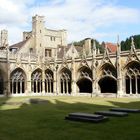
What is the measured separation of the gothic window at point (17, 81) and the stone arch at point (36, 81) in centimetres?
155

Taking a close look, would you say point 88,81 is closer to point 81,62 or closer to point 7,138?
point 81,62

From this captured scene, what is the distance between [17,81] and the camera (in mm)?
37188

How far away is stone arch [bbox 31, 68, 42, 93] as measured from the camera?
39.0 m

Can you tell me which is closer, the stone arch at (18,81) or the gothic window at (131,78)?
the gothic window at (131,78)

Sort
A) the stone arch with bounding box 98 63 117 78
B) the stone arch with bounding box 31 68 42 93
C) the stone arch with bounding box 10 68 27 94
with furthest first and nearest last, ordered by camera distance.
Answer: the stone arch with bounding box 31 68 42 93 < the stone arch with bounding box 10 68 27 94 < the stone arch with bounding box 98 63 117 78

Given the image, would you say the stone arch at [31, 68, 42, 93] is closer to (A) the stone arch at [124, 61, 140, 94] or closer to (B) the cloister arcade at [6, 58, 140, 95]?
(B) the cloister arcade at [6, 58, 140, 95]

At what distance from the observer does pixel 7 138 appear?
8.92 m

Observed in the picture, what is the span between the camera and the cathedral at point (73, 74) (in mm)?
30484

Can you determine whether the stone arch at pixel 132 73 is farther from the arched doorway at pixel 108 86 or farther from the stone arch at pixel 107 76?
the arched doorway at pixel 108 86

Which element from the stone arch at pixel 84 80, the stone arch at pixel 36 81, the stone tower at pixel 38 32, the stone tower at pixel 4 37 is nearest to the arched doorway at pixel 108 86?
the stone arch at pixel 84 80

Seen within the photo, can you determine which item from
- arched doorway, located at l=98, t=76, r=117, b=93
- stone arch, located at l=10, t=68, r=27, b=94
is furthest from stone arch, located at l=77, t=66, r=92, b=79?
stone arch, located at l=10, t=68, r=27, b=94

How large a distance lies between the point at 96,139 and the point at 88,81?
92.9 ft

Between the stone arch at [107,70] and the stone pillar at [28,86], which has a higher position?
the stone arch at [107,70]

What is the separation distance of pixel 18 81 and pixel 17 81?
9.3 inches
